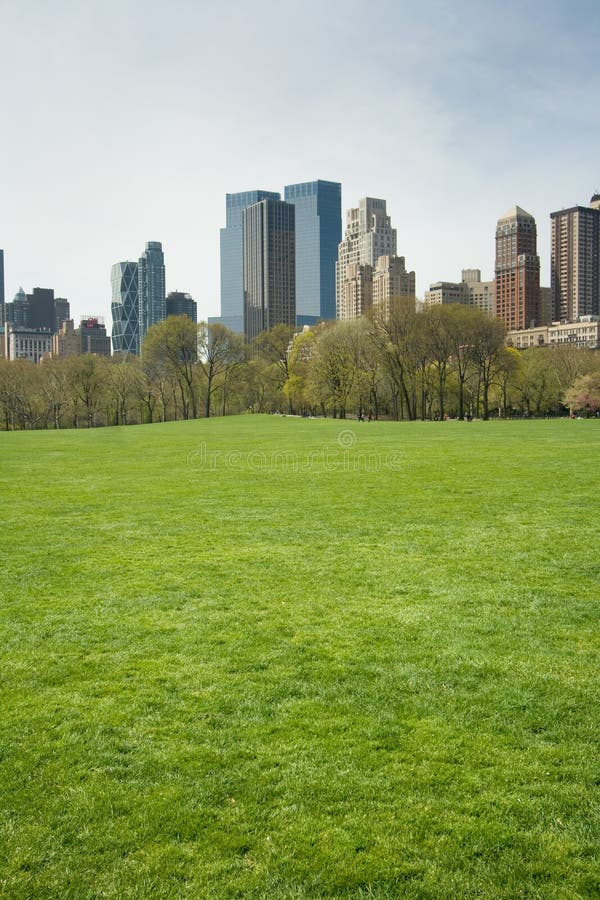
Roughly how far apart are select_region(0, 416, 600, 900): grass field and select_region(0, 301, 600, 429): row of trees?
6993cm

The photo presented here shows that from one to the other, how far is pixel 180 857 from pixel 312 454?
26.5m

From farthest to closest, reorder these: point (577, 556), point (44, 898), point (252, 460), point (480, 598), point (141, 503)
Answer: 1. point (252, 460)
2. point (141, 503)
3. point (577, 556)
4. point (480, 598)
5. point (44, 898)

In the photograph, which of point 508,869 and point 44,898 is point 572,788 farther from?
point 44,898

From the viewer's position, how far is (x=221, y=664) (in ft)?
21.9

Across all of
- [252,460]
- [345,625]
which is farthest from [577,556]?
[252,460]

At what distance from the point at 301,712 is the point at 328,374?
81814 mm

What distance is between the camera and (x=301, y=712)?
Answer: 5688 mm

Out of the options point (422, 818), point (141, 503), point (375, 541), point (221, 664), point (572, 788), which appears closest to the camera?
point (422, 818)

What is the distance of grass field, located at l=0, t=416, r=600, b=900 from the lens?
4.00 meters

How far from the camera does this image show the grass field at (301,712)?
4.00m

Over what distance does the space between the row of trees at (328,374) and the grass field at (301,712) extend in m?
69.9

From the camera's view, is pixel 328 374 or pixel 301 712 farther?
pixel 328 374

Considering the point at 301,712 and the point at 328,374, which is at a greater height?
the point at 328,374

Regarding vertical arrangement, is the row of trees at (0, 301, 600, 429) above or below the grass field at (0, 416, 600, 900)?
above
